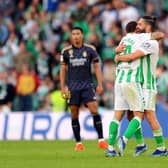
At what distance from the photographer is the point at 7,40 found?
29.1 meters

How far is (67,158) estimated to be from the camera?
49.9ft

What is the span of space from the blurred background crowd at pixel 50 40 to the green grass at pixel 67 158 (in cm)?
706

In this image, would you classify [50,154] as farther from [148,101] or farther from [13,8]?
[13,8]

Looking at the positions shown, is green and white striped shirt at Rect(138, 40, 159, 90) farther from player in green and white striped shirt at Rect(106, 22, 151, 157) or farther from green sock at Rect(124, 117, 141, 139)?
green sock at Rect(124, 117, 141, 139)

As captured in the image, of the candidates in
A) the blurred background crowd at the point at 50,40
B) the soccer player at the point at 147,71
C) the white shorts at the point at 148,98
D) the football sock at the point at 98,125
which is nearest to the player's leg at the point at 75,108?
the football sock at the point at 98,125

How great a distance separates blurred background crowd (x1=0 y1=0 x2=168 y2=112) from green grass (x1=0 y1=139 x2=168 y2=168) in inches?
278

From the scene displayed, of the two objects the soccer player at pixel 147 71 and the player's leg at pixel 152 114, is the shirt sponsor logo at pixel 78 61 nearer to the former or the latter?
the soccer player at pixel 147 71

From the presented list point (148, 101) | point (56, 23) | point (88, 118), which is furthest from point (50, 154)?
point (56, 23)

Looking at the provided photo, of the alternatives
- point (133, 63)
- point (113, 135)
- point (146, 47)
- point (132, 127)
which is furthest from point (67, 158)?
point (146, 47)

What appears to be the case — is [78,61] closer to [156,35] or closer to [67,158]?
[67,158]

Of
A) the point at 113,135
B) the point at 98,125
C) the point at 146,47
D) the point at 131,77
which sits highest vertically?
the point at 146,47

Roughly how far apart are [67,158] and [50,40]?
13594 mm

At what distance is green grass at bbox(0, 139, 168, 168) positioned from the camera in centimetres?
1366

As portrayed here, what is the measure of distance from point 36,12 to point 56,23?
1.09m
